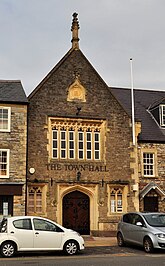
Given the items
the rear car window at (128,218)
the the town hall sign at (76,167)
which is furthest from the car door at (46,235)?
the the town hall sign at (76,167)

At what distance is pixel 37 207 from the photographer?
86.1 feet

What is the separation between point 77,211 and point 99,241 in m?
3.23

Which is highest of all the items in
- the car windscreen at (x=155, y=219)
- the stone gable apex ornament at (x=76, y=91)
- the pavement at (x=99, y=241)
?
the stone gable apex ornament at (x=76, y=91)

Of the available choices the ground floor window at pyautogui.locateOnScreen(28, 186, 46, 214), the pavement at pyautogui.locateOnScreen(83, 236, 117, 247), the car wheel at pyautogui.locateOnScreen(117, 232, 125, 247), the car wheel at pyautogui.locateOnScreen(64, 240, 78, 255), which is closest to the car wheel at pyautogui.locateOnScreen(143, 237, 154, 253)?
the car wheel at pyautogui.locateOnScreen(117, 232, 125, 247)

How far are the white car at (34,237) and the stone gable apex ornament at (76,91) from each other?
11717mm

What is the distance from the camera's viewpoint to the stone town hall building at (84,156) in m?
26.5

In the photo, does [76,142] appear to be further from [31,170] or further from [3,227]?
[3,227]

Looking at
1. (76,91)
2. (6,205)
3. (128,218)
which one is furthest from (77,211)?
(76,91)

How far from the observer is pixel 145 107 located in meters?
33.6

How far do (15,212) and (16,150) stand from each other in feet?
11.6

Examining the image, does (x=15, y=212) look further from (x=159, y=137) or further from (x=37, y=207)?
(x=159, y=137)

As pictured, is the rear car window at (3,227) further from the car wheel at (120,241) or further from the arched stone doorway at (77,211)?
the arched stone doorway at (77,211)

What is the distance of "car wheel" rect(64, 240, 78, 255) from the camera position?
17625mm

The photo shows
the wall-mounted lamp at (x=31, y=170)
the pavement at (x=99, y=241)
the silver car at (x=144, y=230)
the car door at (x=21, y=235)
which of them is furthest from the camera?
the wall-mounted lamp at (x=31, y=170)
